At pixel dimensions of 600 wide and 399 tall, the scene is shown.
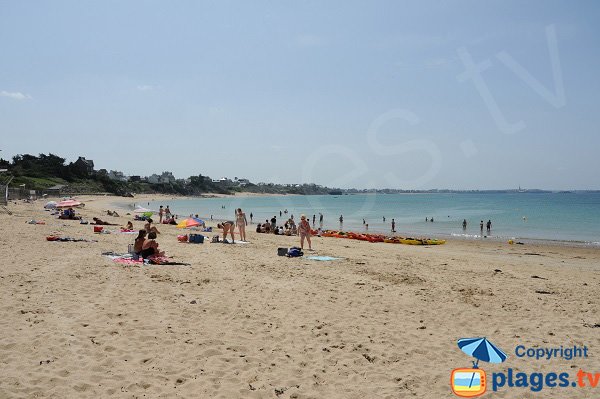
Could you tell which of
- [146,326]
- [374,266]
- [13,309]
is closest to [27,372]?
[146,326]

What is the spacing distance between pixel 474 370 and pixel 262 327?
123 inches

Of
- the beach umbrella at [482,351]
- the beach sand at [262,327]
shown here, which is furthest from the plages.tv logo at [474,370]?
the beach sand at [262,327]

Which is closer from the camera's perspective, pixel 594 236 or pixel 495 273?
pixel 495 273

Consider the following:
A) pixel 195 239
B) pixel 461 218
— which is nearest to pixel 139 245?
pixel 195 239

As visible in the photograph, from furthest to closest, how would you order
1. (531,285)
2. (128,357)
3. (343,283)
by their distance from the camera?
1. (531,285)
2. (343,283)
3. (128,357)

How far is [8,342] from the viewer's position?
5.09 metres

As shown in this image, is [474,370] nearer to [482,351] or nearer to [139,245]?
[482,351]

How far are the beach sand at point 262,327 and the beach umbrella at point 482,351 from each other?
126mm

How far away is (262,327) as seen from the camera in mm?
6410

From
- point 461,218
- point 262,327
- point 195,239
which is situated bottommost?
point 461,218

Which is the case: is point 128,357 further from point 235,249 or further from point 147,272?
point 235,249

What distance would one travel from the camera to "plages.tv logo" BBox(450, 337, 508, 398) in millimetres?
4781

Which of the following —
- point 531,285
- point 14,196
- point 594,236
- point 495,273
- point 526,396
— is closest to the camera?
point 526,396

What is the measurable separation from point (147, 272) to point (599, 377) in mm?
8976
